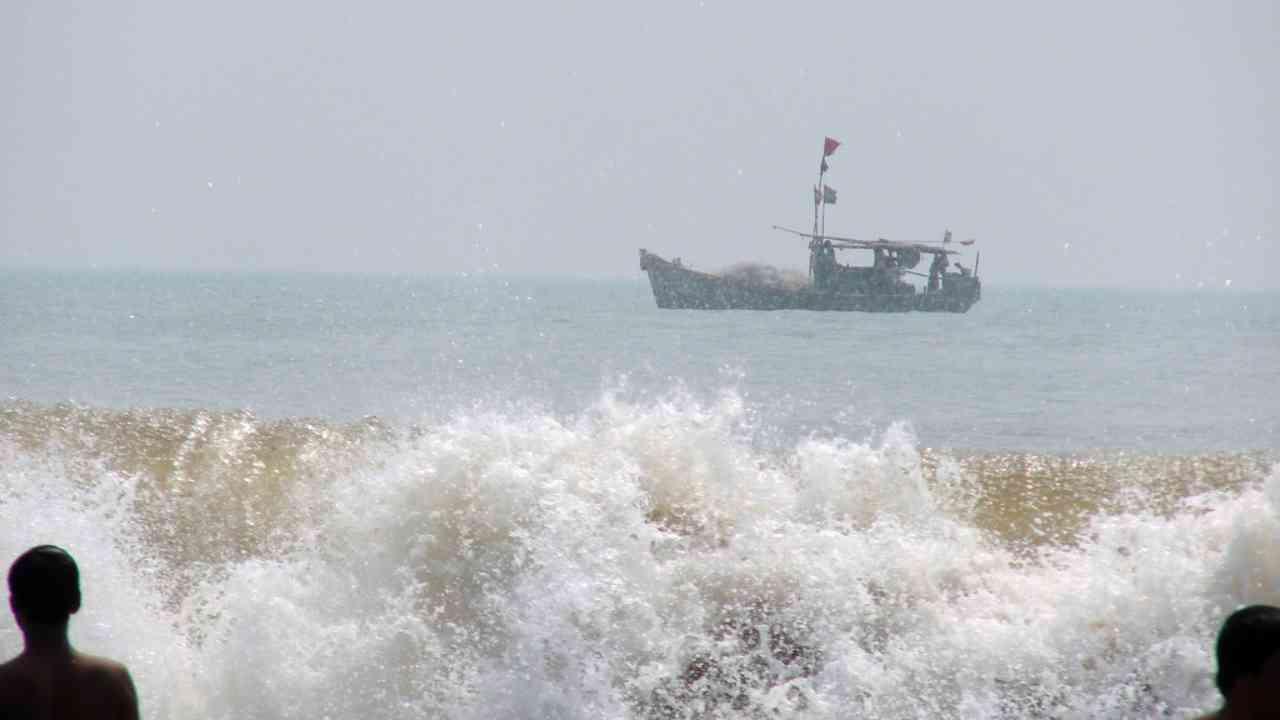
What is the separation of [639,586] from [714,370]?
92.3 ft

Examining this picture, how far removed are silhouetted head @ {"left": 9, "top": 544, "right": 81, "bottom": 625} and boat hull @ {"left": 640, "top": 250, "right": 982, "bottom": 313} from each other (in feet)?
197

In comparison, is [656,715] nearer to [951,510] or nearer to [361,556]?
[361,556]

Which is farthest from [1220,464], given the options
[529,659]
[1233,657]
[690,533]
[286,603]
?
[1233,657]

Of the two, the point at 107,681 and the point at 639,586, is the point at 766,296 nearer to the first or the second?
the point at 639,586

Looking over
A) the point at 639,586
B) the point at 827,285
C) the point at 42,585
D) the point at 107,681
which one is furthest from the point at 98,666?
the point at 827,285

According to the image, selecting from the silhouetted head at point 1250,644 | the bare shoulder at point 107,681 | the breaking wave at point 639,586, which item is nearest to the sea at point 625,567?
the breaking wave at point 639,586

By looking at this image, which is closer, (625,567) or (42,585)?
(42,585)

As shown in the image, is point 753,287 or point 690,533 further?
point 753,287

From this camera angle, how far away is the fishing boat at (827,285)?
6078cm

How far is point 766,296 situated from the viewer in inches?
2569

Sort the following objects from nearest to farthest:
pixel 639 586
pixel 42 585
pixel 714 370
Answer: pixel 42 585 < pixel 639 586 < pixel 714 370

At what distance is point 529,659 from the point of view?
262 inches

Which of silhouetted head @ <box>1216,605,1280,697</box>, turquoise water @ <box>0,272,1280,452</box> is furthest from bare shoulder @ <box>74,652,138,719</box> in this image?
turquoise water @ <box>0,272,1280,452</box>

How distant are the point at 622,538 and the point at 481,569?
0.78 m
